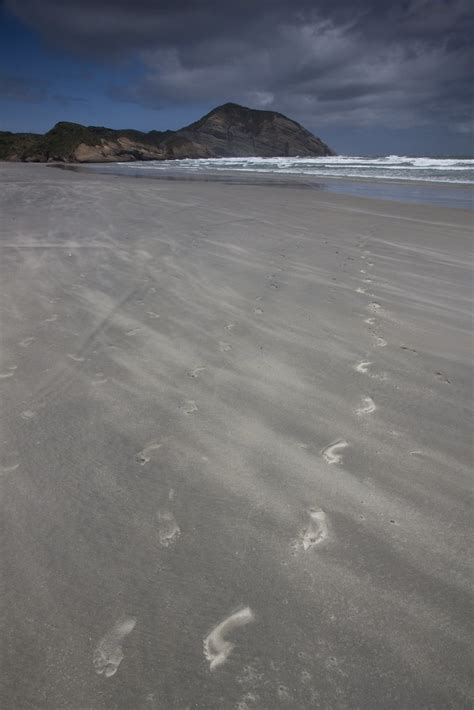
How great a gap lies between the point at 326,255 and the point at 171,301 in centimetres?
271

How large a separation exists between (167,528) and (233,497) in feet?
1.03

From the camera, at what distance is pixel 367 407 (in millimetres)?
2611

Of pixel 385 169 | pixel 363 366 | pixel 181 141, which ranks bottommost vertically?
pixel 363 366

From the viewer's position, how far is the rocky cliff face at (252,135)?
79.2 metres

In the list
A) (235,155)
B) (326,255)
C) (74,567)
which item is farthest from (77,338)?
(235,155)

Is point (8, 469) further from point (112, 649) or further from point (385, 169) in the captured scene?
point (385, 169)

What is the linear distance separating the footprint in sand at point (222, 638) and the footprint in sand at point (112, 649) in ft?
0.82

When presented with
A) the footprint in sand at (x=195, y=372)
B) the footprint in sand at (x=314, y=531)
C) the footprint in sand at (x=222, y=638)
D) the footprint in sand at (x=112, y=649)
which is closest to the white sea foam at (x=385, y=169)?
the footprint in sand at (x=195, y=372)

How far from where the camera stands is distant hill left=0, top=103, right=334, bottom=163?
48.6 m

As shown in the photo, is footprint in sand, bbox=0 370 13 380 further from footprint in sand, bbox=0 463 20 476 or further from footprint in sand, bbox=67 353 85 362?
footprint in sand, bbox=0 463 20 476

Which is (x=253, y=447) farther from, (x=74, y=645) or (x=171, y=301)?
(x=171, y=301)

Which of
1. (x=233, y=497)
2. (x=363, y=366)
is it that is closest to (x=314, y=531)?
(x=233, y=497)

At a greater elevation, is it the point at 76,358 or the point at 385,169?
the point at 385,169

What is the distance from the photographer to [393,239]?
7.30 metres
